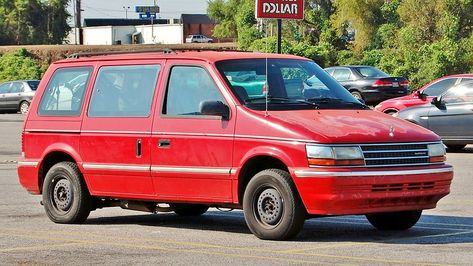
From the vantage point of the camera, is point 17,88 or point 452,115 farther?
point 17,88

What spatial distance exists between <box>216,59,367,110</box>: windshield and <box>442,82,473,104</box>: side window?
11.5 m

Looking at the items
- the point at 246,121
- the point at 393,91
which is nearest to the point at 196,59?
the point at 246,121

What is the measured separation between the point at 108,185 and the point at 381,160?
3.04m

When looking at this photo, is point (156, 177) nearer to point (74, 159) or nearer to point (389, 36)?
point (74, 159)

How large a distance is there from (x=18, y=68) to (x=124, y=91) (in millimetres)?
67075

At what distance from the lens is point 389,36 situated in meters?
62.5

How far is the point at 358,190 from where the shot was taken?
10.7 meters

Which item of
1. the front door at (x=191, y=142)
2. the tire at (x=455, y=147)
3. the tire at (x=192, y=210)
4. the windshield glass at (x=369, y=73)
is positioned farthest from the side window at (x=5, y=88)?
the front door at (x=191, y=142)

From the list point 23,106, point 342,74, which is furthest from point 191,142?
point 23,106

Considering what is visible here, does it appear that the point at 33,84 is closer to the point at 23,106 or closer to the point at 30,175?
the point at 23,106

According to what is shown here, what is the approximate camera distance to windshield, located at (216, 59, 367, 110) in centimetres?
1166

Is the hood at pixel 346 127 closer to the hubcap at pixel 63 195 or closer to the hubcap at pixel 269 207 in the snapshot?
the hubcap at pixel 269 207

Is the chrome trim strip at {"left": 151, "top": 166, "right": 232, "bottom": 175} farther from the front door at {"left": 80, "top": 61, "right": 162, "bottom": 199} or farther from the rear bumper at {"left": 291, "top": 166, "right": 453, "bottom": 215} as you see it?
the rear bumper at {"left": 291, "top": 166, "right": 453, "bottom": 215}

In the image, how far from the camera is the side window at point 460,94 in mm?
23438
